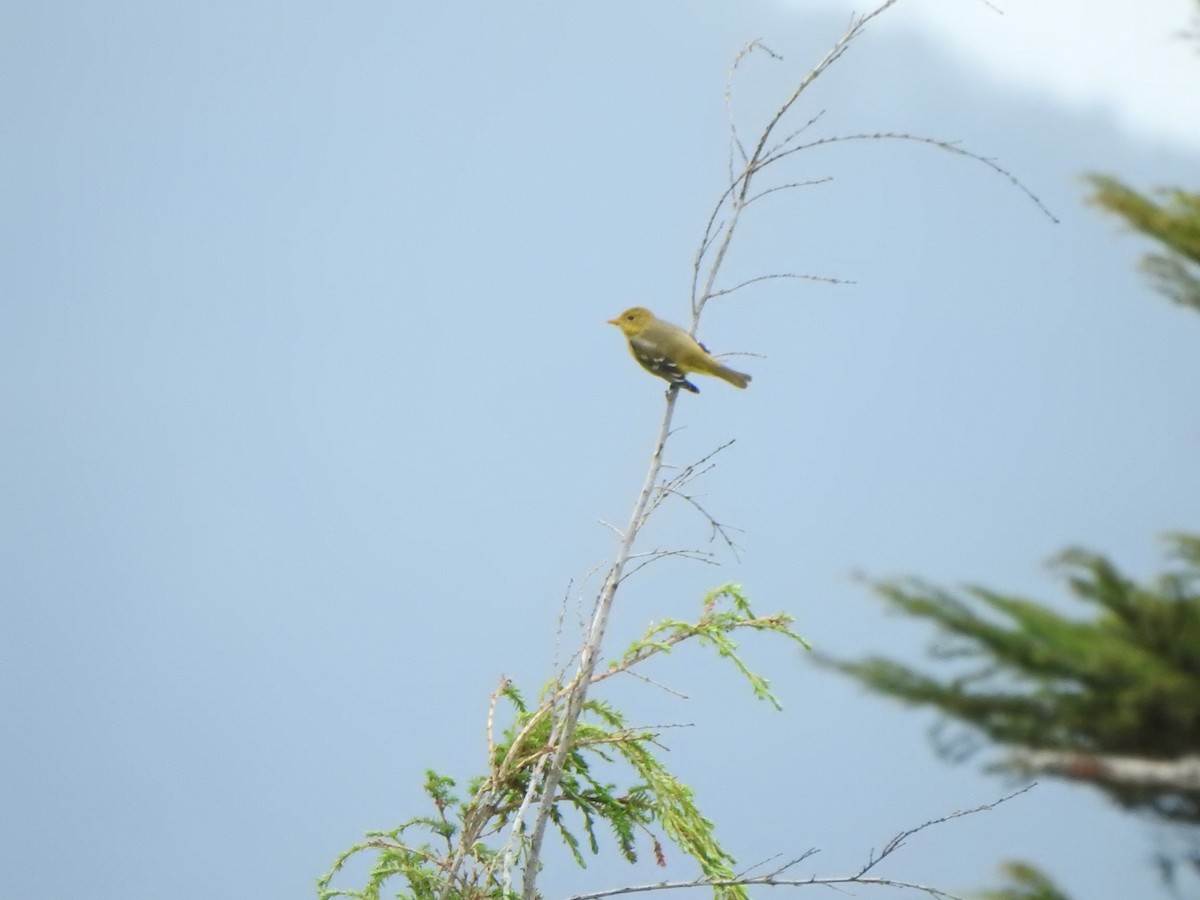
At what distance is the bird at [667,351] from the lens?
6129mm

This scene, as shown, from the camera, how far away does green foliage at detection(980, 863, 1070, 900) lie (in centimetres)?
208

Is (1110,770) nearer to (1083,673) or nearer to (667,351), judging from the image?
(1083,673)

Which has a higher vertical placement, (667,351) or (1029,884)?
(667,351)

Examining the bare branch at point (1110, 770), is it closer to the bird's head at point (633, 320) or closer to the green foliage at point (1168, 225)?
the green foliage at point (1168, 225)

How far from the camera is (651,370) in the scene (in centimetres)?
642

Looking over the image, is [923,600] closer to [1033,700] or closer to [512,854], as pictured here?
[1033,700]

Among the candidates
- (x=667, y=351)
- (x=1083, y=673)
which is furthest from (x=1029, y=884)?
(x=667, y=351)

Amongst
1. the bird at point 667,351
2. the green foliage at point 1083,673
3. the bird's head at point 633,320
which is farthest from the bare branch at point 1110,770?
the bird's head at point 633,320

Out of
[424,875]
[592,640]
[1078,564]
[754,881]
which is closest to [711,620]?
[592,640]

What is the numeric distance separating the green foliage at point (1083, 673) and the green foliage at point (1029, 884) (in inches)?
8.0

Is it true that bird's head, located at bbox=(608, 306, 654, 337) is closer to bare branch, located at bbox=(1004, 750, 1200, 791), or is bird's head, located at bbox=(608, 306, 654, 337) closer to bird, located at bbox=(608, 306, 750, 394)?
bird, located at bbox=(608, 306, 750, 394)

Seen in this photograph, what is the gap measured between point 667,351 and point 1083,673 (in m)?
4.41

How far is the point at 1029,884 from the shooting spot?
6.83 feet

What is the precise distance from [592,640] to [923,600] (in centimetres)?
295
